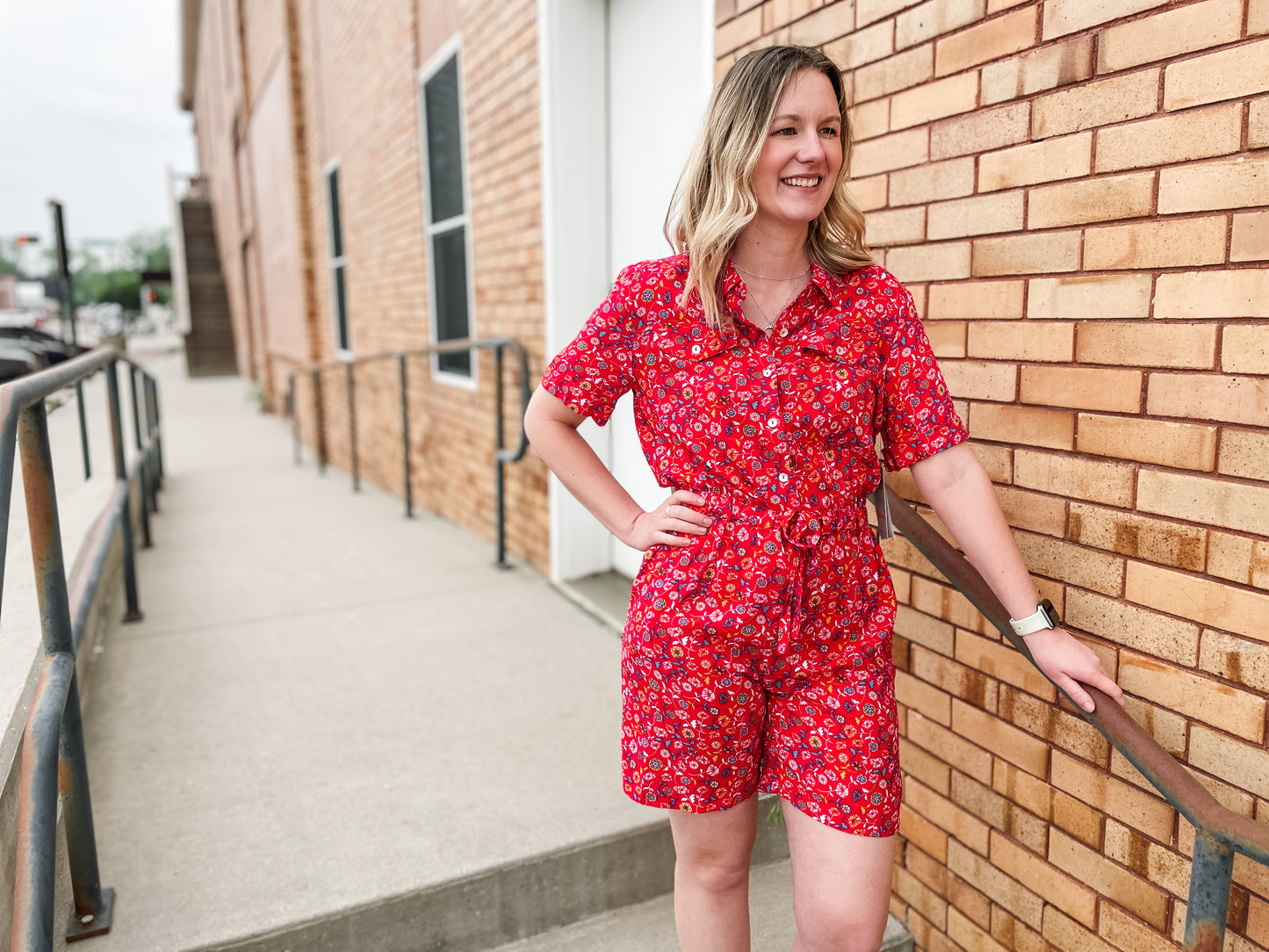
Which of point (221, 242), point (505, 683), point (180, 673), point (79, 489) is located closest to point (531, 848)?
point (505, 683)

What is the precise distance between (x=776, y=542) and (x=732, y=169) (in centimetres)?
56

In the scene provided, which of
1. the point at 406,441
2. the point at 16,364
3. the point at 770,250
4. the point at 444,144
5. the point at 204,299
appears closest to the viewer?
the point at 770,250

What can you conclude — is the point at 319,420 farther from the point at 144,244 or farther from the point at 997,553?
the point at 144,244

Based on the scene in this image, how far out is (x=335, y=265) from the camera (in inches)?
343

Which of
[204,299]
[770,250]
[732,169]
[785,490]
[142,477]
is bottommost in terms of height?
[142,477]

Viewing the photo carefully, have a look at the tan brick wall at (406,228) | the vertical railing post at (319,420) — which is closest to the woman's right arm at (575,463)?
the tan brick wall at (406,228)

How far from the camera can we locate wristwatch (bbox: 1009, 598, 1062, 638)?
1475mm

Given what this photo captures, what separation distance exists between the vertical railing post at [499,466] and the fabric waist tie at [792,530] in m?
2.96

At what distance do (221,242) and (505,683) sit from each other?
87.8ft

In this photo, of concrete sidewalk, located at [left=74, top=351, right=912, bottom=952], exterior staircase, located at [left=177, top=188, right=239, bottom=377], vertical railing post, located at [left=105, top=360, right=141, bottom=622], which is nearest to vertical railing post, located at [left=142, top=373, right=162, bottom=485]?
vertical railing post, located at [left=105, top=360, right=141, bottom=622]

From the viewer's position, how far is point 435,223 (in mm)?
5609

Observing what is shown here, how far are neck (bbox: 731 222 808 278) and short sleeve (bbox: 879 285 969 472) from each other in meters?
0.18

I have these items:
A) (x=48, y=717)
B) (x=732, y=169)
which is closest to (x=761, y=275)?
(x=732, y=169)

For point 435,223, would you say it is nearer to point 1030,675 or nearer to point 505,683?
point 505,683
